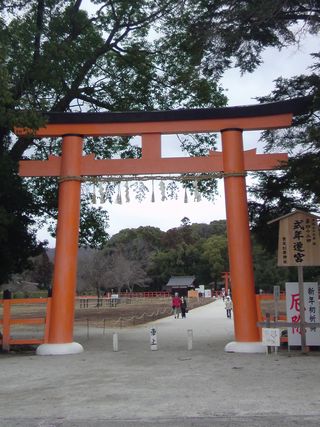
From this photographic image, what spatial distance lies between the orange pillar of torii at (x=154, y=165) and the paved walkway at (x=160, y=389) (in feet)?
5.14

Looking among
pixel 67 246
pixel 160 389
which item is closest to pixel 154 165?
pixel 67 246

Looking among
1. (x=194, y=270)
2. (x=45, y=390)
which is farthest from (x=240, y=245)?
(x=194, y=270)

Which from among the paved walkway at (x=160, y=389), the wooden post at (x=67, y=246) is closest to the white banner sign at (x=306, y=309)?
the paved walkway at (x=160, y=389)

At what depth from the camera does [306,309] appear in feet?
40.2

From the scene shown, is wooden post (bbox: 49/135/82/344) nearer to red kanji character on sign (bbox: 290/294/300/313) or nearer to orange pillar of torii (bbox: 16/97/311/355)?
orange pillar of torii (bbox: 16/97/311/355)

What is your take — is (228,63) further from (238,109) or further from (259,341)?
(259,341)

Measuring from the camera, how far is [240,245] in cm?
1256

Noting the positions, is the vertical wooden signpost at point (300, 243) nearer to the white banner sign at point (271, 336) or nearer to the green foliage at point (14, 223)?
the white banner sign at point (271, 336)

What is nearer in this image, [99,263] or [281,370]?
[281,370]

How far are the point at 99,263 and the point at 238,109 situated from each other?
48696 mm

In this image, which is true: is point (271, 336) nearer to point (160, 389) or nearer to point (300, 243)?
point (300, 243)

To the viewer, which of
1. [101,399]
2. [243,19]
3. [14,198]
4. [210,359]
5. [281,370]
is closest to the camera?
[101,399]

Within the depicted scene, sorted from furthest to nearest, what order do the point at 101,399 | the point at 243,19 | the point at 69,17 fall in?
the point at 69,17 → the point at 243,19 → the point at 101,399

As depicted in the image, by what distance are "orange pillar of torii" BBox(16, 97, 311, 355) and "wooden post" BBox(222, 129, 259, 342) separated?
2 cm
